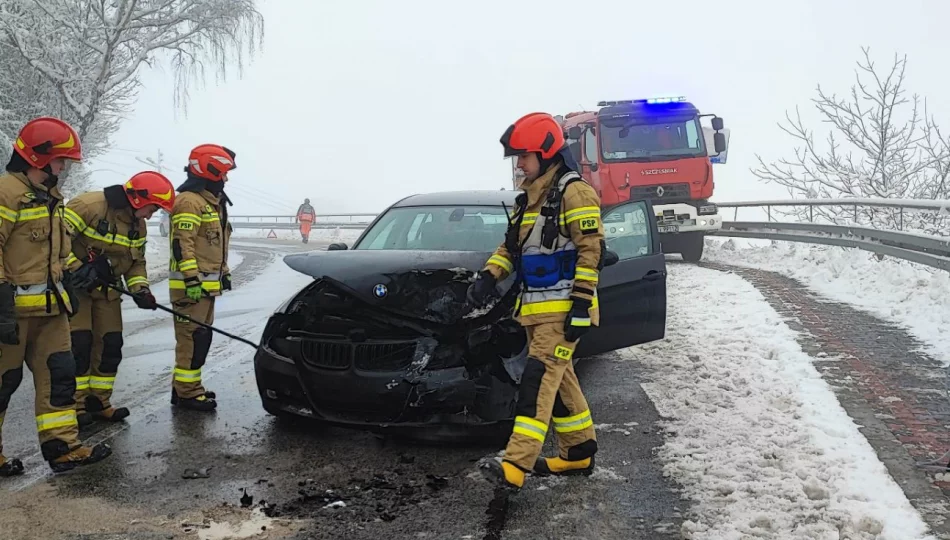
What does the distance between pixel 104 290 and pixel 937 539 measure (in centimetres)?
503

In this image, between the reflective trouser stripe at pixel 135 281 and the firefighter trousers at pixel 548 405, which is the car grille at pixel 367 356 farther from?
the reflective trouser stripe at pixel 135 281

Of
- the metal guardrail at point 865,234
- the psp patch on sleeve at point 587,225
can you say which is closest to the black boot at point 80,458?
the psp patch on sleeve at point 587,225

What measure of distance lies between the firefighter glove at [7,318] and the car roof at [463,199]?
3127 mm

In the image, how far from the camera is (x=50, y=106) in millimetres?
19250

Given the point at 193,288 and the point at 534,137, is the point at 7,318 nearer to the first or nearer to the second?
the point at 193,288

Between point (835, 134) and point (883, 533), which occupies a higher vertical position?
point (835, 134)

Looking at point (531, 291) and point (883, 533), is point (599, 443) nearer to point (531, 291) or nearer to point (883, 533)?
point (531, 291)

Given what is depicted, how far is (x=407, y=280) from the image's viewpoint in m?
4.78

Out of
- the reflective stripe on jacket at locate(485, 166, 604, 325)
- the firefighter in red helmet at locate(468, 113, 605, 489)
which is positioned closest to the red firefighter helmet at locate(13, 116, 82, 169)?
the firefighter in red helmet at locate(468, 113, 605, 489)

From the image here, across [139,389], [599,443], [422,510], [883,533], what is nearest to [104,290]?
[139,389]

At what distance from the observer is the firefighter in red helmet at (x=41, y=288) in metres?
4.41

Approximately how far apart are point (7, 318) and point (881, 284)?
8921 millimetres

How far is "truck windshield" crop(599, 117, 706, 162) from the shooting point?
44.8 ft

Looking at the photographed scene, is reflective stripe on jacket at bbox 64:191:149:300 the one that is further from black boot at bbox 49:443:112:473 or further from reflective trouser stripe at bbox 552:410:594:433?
reflective trouser stripe at bbox 552:410:594:433
